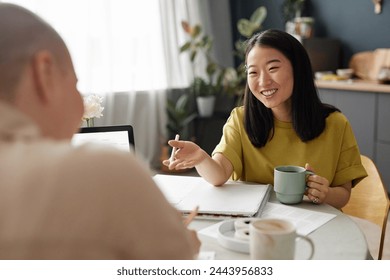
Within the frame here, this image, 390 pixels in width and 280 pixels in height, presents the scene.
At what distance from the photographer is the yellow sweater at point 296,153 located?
57.8 inches

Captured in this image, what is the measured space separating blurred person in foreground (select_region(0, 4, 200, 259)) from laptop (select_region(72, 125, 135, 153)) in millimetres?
749

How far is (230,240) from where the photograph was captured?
94 cm

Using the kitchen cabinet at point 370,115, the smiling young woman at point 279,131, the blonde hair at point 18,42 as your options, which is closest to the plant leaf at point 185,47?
the kitchen cabinet at point 370,115

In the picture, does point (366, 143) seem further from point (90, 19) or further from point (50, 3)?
point (50, 3)

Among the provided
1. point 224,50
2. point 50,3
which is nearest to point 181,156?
point 50,3

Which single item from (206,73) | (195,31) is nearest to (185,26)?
(195,31)

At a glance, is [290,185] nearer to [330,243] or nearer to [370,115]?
[330,243]

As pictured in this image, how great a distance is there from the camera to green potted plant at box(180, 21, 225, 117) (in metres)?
3.90

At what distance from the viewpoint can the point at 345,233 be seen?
103 cm

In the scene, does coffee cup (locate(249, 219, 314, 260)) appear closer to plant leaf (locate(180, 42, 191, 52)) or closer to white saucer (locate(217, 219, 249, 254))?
white saucer (locate(217, 219, 249, 254))

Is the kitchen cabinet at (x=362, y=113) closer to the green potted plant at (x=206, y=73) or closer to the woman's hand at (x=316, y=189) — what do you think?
the green potted plant at (x=206, y=73)

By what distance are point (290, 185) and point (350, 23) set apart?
9.57ft

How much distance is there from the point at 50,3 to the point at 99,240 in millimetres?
3213

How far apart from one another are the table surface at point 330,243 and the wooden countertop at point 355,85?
2.18m
